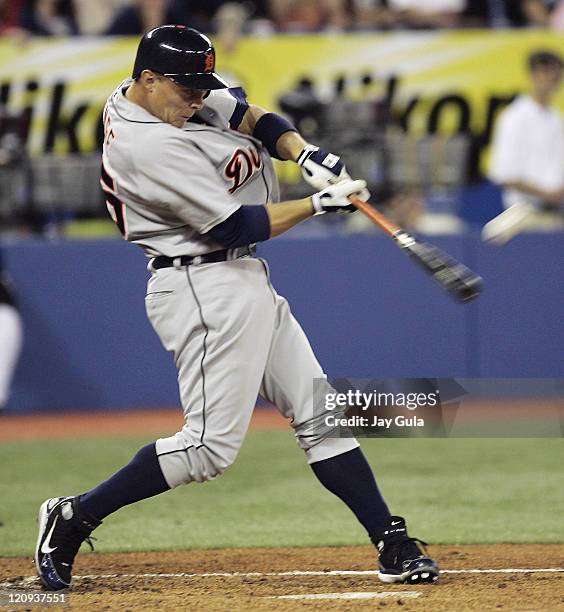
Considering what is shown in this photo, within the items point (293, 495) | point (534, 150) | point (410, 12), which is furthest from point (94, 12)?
point (293, 495)

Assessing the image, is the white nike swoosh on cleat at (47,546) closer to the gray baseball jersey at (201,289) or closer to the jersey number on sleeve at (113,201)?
the gray baseball jersey at (201,289)

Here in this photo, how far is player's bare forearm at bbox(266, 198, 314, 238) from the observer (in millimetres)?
3922

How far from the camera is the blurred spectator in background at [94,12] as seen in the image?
10289mm

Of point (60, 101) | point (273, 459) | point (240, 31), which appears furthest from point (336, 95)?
point (273, 459)

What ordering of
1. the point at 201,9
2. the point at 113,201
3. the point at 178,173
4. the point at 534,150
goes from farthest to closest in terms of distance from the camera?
the point at 201,9 < the point at 534,150 < the point at 113,201 < the point at 178,173

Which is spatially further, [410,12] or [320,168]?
[410,12]

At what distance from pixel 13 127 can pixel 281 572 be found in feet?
18.6

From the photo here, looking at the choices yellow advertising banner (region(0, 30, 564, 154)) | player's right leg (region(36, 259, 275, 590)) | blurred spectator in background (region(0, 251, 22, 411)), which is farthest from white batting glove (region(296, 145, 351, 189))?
yellow advertising banner (region(0, 30, 564, 154))

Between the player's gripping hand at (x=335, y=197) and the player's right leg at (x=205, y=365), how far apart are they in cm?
33

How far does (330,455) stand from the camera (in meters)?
4.15

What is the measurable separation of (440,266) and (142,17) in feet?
21.0

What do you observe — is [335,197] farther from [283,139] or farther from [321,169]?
[283,139]
